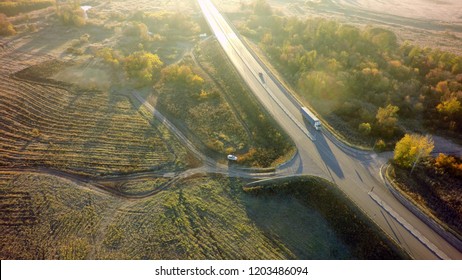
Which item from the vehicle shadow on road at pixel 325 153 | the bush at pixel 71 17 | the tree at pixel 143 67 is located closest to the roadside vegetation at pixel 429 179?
the vehicle shadow on road at pixel 325 153

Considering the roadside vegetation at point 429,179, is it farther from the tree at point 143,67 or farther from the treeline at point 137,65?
the treeline at point 137,65

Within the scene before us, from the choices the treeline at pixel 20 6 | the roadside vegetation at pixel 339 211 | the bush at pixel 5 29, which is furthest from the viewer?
the treeline at pixel 20 6

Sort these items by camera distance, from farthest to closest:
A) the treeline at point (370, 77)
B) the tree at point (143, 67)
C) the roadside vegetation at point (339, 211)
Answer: the tree at point (143, 67) → the treeline at point (370, 77) → the roadside vegetation at point (339, 211)

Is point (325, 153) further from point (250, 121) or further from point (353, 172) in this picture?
point (250, 121)

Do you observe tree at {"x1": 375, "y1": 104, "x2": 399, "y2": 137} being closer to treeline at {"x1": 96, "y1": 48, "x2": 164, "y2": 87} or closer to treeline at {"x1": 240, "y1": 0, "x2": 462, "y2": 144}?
treeline at {"x1": 240, "y1": 0, "x2": 462, "y2": 144}

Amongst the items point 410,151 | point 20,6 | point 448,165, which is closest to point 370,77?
point 448,165
